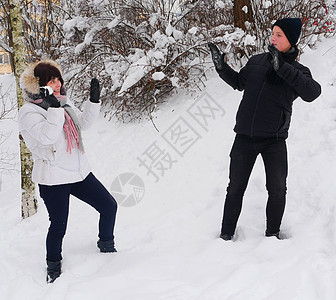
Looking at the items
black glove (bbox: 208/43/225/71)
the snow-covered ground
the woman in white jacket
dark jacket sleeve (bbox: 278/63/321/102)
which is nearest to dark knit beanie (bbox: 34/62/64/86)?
the woman in white jacket

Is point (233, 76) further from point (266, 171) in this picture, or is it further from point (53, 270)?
point (53, 270)

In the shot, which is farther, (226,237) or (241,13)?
(241,13)

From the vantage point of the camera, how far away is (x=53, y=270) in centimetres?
279

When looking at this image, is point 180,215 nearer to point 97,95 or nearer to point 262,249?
point 262,249

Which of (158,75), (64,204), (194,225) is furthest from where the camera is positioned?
(158,75)

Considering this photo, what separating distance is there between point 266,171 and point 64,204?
62.5 inches

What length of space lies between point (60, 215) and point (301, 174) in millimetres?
2428

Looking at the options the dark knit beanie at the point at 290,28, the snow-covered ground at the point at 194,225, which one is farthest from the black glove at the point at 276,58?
the snow-covered ground at the point at 194,225

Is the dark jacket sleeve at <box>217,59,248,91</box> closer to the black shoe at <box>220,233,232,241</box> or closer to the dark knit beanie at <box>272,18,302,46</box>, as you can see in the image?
the dark knit beanie at <box>272,18,302,46</box>

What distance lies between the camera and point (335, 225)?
2.78m

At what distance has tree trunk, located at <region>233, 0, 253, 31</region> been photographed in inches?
221

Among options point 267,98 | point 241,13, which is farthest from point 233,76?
→ point 241,13

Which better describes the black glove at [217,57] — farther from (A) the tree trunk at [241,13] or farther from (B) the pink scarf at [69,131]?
(A) the tree trunk at [241,13]

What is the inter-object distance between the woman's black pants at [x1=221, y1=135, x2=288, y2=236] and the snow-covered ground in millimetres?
245
